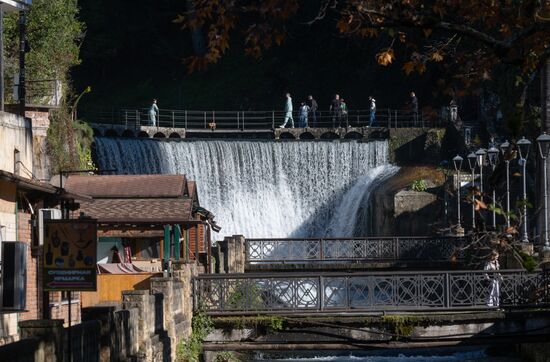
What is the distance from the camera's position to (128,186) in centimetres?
4381

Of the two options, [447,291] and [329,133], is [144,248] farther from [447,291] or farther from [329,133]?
[329,133]

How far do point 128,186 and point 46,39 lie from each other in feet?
27.7

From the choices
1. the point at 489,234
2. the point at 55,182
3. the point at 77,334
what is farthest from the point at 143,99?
the point at 489,234

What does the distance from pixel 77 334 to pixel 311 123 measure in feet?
191

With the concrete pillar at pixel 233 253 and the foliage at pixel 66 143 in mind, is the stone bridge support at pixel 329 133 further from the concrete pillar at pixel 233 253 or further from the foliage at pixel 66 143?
the concrete pillar at pixel 233 253

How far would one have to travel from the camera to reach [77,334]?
57.4ft

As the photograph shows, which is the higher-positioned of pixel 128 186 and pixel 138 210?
pixel 128 186

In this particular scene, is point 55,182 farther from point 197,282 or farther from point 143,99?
point 143,99

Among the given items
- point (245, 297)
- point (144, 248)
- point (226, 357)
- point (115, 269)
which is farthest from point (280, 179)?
point (245, 297)

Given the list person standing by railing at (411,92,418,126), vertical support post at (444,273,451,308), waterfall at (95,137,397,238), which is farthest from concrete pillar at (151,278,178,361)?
waterfall at (95,137,397,238)

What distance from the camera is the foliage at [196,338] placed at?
28.3 m

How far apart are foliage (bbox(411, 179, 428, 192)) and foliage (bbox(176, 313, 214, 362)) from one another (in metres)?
28.4

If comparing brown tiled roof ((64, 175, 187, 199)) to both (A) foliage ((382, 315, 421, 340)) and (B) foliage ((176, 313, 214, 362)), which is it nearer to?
(B) foliage ((176, 313, 214, 362))

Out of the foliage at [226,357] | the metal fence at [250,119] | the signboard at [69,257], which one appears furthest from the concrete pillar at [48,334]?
the metal fence at [250,119]
